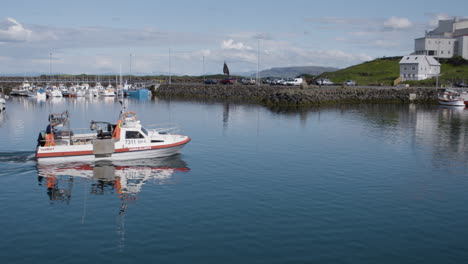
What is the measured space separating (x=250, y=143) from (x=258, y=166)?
1102 centimetres

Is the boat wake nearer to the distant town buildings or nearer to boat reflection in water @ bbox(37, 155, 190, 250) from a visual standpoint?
boat reflection in water @ bbox(37, 155, 190, 250)

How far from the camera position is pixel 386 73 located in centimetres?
14188

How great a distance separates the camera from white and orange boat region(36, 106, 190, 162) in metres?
35.1

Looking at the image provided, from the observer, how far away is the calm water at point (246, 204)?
19.7m

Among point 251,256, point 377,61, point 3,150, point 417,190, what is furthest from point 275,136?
point 377,61

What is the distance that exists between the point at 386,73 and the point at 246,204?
12720 cm

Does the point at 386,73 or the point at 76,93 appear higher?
the point at 386,73

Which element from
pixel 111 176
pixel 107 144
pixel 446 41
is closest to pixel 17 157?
pixel 107 144

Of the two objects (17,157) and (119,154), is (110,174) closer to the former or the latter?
(119,154)

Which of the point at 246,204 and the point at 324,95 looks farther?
the point at 324,95

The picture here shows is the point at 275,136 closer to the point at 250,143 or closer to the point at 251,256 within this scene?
the point at 250,143

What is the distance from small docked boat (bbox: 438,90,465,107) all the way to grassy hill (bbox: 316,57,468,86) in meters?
20.7

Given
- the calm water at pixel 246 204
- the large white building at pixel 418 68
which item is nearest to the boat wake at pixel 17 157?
the calm water at pixel 246 204

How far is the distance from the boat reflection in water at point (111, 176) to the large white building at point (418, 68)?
105207 mm
